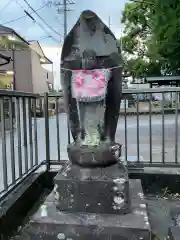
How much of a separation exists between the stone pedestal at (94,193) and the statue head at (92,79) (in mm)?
233

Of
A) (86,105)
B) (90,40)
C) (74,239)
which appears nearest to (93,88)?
(86,105)

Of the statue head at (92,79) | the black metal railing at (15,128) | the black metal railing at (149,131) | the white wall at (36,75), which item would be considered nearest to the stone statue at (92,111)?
the statue head at (92,79)

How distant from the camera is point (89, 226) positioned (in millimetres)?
1854

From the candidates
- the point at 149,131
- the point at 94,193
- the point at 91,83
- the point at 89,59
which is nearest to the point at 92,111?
the point at 91,83

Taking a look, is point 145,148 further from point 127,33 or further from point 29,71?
point 127,33

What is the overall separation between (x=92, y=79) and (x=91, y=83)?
3 cm

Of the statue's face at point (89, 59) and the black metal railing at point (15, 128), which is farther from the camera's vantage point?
the black metal railing at point (15, 128)

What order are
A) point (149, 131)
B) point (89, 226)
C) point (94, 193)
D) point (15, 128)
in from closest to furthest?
point (89, 226) < point (94, 193) < point (15, 128) < point (149, 131)

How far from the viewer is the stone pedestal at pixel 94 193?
6.40 ft

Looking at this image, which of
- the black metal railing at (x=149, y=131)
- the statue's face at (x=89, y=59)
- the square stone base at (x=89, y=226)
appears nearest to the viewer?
the square stone base at (x=89, y=226)

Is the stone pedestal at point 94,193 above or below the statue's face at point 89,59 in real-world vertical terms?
below

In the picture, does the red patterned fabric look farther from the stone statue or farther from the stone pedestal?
the stone pedestal

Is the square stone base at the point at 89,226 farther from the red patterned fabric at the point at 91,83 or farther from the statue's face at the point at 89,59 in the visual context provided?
the statue's face at the point at 89,59

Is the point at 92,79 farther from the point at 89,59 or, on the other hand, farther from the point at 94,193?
the point at 94,193
